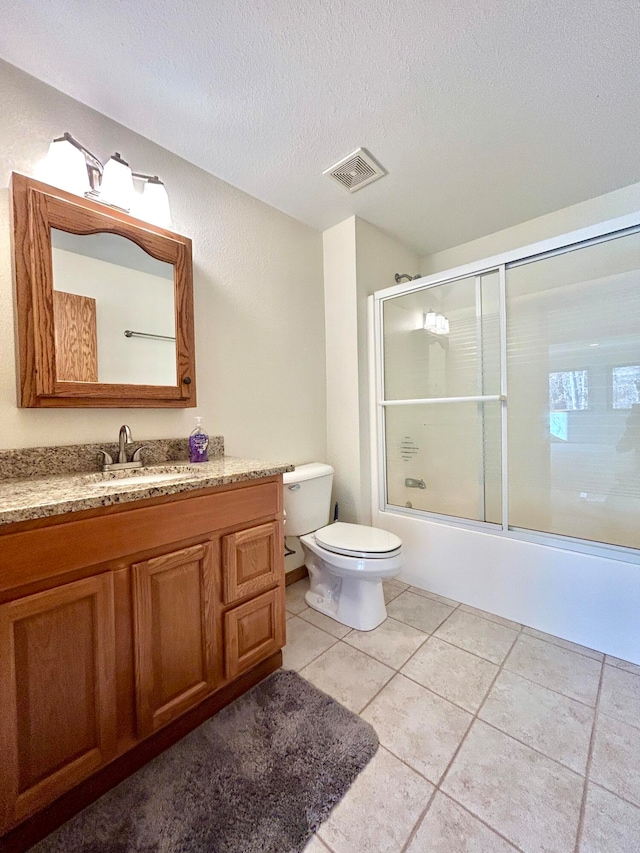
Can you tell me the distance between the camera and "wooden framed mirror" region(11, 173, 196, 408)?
1.18 m

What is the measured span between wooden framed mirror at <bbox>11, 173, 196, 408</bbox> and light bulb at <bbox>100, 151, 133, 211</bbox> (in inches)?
1.6

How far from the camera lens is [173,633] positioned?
106 cm

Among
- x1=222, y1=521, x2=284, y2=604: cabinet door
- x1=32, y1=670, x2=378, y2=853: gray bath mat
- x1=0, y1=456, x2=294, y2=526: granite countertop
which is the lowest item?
x1=32, y1=670, x2=378, y2=853: gray bath mat

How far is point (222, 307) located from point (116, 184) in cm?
62

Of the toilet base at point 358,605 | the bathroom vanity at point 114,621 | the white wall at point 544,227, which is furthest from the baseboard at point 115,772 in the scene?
the white wall at point 544,227

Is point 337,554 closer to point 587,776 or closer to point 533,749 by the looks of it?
point 533,749

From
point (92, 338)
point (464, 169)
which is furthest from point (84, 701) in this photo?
point (464, 169)

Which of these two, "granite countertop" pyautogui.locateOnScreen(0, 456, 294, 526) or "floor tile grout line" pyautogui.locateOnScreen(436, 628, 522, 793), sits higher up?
"granite countertop" pyautogui.locateOnScreen(0, 456, 294, 526)

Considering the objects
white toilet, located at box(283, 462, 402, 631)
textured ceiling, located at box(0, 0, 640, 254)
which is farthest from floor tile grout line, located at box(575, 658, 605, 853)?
textured ceiling, located at box(0, 0, 640, 254)

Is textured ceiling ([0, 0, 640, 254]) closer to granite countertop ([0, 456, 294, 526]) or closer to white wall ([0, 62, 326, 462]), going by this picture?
white wall ([0, 62, 326, 462])

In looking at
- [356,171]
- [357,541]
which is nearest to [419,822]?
[357,541]

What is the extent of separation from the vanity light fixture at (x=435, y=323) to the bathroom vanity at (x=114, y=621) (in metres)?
1.57

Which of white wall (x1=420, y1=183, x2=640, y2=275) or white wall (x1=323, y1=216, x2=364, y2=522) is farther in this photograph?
white wall (x1=323, y1=216, x2=364, y2=522)

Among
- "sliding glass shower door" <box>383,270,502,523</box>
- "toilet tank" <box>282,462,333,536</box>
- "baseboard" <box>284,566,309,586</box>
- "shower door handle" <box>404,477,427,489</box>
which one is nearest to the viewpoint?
"toilet tank" <box>282,462,333,536</box>
